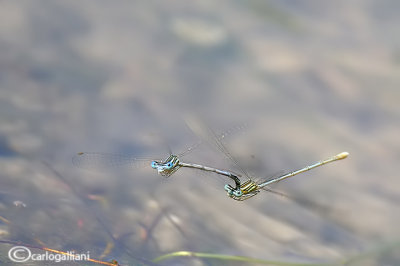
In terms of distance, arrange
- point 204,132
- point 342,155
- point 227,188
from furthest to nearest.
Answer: point 227,188 → point 204,132 → point 342,155

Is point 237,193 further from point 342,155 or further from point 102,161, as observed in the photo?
point 102,161

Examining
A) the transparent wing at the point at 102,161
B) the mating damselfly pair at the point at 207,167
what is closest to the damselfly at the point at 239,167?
the mating damselfly pair at the point at 207,167

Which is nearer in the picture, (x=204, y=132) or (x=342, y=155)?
(x=342, y=155)

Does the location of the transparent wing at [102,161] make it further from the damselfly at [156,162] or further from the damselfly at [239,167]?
the damselfly at [239,167]

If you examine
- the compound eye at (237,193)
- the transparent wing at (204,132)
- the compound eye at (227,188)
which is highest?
the transparent wing at (204,132)

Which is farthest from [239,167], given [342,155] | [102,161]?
[102,161]

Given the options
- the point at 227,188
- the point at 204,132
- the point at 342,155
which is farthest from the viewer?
the point at 227,188

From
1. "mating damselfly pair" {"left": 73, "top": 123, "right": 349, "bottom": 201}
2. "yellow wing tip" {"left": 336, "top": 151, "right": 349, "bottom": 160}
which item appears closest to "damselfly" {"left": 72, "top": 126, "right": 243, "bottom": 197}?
"mating damselfly pair" {"left": 73, "top": 123, "right": 349, "bottom": 201}

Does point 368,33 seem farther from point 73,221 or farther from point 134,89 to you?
point 73,221
